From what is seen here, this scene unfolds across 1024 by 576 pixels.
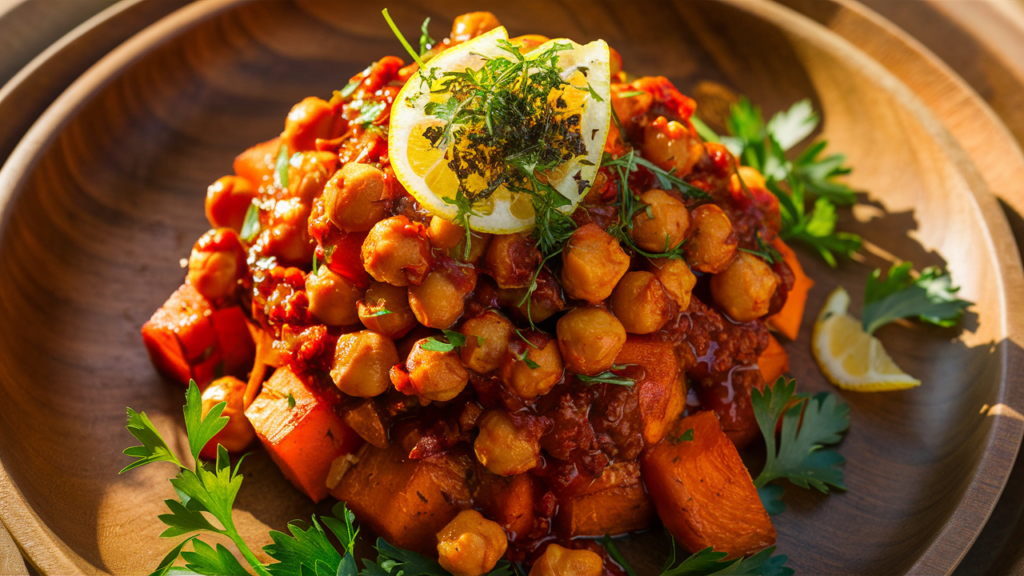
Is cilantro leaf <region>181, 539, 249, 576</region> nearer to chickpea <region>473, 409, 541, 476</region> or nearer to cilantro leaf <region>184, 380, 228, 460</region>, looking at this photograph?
cilantro leaf <region>184, 380, 228, 460</region>

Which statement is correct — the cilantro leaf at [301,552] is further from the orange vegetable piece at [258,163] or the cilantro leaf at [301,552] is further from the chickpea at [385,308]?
the orange vegetable piece at [258,163]

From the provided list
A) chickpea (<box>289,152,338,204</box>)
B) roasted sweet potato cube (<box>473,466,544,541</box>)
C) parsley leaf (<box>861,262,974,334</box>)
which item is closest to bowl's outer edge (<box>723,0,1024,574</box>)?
parsley leaf (<box>861,262,974,334</box>)

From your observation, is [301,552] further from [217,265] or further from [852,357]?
[852,357]

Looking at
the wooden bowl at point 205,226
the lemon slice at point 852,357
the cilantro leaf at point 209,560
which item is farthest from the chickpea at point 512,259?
the lemon slice at point 852,357

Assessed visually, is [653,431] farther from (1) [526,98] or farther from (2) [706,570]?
(1) [526,98]

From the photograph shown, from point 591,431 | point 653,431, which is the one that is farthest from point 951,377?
point 591,431
